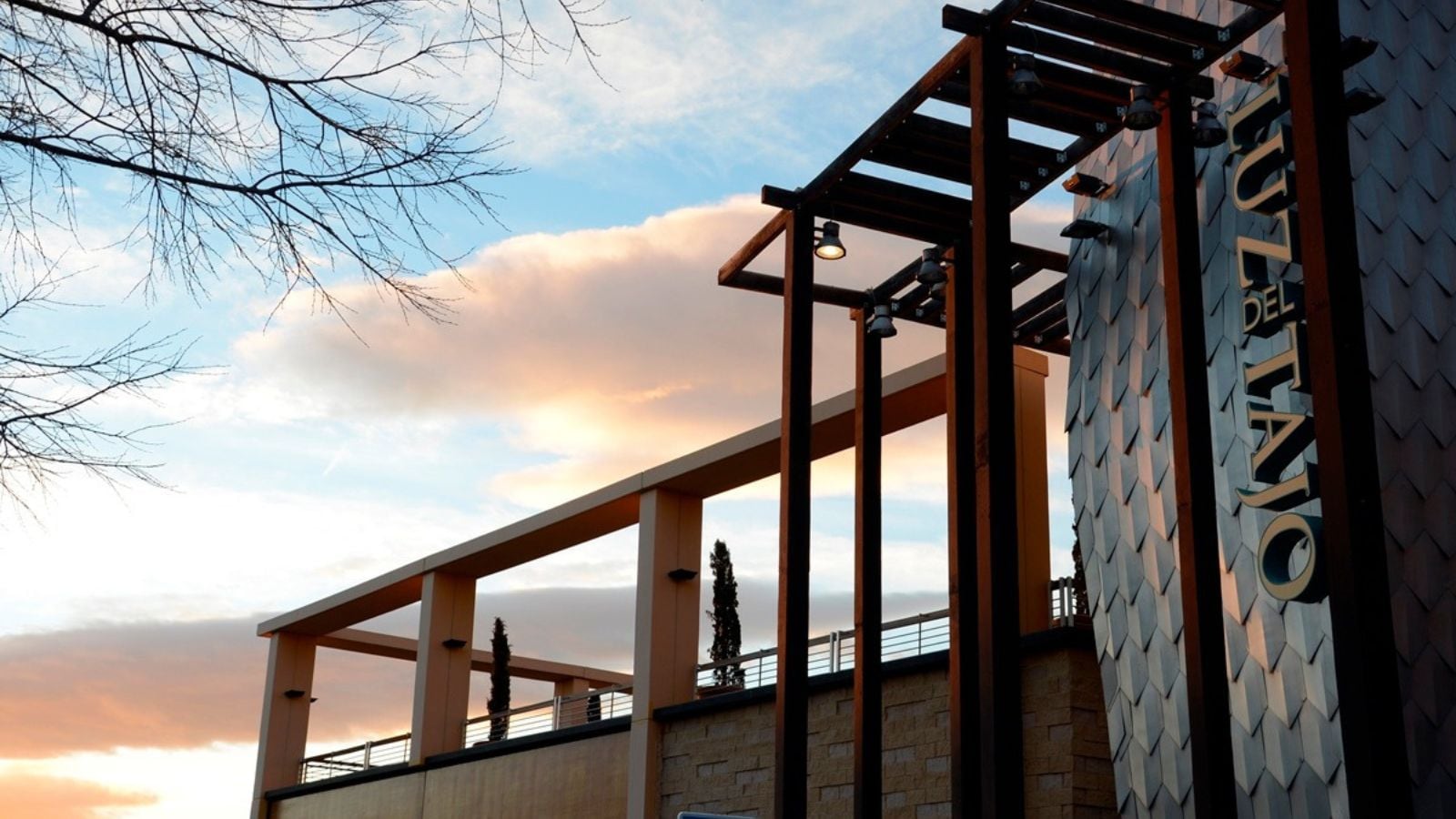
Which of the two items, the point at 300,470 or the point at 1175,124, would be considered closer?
the point at 300,470

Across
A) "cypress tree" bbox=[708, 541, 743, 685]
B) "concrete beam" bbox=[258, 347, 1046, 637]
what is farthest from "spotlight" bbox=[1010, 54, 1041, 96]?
"cypress tree" bbox=[708, 541, 743, 685]

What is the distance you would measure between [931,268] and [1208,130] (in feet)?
8.55

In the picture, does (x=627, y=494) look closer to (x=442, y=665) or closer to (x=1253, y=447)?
(x=442, y=665)

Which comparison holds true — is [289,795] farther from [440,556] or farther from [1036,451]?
[1036,451]

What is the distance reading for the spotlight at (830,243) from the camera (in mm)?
11719

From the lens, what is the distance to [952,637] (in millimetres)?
9945

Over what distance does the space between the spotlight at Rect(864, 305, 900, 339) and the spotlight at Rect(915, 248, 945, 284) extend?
596 millimetres

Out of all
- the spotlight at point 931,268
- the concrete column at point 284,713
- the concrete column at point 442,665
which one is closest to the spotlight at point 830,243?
the spotlight at point 931,268

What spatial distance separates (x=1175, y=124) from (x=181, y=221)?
6651 mm

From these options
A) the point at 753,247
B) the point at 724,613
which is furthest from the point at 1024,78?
the point at 724,613

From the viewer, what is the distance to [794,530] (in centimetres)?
1162

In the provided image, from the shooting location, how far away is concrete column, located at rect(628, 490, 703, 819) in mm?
18609

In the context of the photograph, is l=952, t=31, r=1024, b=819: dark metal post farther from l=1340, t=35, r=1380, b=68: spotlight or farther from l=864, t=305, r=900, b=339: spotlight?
l=864, t=305, r=900, b=339: spotlight

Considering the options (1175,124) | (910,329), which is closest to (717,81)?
(1175,124)
